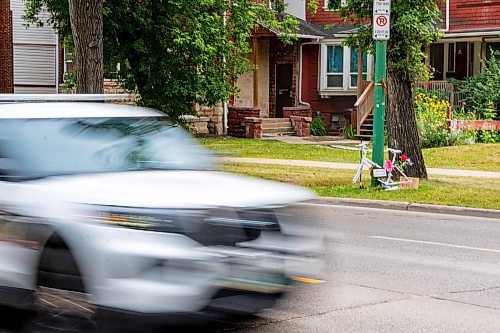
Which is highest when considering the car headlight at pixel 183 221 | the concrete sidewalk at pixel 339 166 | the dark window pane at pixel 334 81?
the dark window pane at pixel 334 81

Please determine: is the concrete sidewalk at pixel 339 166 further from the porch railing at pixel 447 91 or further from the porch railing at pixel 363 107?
the porch railing at pixel 447 91

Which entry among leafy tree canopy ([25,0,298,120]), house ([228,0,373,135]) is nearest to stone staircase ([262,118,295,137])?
house ([228,0,373,135])

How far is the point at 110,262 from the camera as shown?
19.5ft

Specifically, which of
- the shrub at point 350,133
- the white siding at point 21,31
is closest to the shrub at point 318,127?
the shrub at point 350,133

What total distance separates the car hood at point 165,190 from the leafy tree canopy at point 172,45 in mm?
18190

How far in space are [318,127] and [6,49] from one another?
12897 millimetres

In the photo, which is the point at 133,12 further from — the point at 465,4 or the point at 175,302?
the point at 175,302

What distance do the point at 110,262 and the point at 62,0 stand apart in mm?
21256

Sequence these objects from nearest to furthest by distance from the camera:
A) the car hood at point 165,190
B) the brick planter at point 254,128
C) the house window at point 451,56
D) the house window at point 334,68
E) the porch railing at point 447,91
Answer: the car hood at point 165,190 < the brick planter at point 254,128 < the porch railing at point 447,91 < the house window at point 451,56 < the house window at point 334,68

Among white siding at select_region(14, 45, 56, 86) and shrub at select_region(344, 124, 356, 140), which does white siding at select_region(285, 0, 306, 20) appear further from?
white siding at select_region(14, 45, 56, 86)

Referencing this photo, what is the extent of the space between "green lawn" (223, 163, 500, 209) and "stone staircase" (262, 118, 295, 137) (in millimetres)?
12688

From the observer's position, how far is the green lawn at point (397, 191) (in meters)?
16.3

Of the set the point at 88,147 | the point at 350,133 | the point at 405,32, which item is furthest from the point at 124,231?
the point at 350,133

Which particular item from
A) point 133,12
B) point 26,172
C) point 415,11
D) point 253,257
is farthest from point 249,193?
point 133,12
